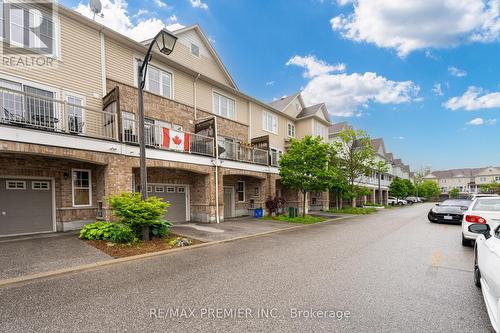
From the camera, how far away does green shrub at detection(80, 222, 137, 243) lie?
823 cm

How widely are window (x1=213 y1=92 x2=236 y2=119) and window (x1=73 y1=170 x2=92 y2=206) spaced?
8.89m

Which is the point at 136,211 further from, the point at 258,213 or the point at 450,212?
the point at 450,212

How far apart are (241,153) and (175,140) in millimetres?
5708

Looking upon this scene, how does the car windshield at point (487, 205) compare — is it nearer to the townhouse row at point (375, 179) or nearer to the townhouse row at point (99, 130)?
the townhouse row at point (99, 130)

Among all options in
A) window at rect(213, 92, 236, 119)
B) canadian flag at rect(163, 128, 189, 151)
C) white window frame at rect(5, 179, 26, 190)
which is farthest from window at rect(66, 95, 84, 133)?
window at rect(213, 92, 236, 119)

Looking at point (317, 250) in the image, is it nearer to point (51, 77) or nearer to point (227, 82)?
point (51, 77)

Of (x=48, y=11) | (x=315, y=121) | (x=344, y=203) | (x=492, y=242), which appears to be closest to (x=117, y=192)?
(x=48, y=11)

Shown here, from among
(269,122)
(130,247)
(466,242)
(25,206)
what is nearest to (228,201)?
(269,122)

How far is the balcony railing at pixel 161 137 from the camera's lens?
11.2 meters

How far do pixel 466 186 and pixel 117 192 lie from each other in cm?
11266

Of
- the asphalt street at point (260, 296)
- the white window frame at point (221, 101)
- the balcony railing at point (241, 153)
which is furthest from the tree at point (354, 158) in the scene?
the asphalt street at point (260, 296)

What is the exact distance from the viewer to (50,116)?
948cm

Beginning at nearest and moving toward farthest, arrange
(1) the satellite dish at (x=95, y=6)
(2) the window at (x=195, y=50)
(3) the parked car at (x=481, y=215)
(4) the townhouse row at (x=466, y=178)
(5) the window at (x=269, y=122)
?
1. (3) the parked car at (x=481, y=215)
2. (1) the satellite dish at (x=95, y=6)
3. (2) the window at (x=195, y=50)
4. (5) the window at (x=269, y=122)
5. (4) the townhouse row at (x=466, y=178)

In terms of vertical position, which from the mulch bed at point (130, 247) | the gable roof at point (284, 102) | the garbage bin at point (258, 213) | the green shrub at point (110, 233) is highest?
the gable roof at point (284, 102)
